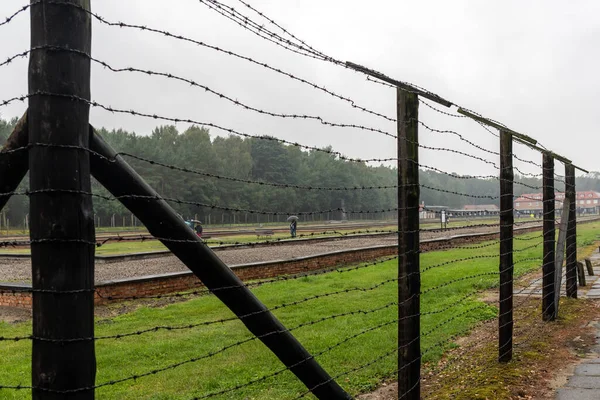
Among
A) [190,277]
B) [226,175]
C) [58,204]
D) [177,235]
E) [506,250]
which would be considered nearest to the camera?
[58,204]

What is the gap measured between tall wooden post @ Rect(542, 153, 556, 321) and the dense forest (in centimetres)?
2404

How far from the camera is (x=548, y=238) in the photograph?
687 cm

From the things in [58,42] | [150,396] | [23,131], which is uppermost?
[58,42]

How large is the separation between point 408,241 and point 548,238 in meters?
4.27

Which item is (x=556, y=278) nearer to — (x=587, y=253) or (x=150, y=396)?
(x=150, y=396)

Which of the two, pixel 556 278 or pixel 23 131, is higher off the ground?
pixel 23 131

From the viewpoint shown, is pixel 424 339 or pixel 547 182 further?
pixel 547 182

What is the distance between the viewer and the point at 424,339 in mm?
6176

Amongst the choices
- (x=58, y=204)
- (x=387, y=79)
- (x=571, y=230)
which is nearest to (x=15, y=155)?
(x=58, y=204)

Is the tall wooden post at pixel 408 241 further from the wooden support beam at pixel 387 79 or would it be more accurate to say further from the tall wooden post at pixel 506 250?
the tall wooden post at pixel 506 250

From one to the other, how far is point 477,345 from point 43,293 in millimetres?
5254

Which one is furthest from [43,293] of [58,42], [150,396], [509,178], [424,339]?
[424,339]

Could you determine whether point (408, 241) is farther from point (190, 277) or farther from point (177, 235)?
point (190, 277)

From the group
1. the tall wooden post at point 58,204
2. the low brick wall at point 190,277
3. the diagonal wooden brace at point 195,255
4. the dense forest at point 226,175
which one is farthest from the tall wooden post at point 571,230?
the dense forest at point 226,175
